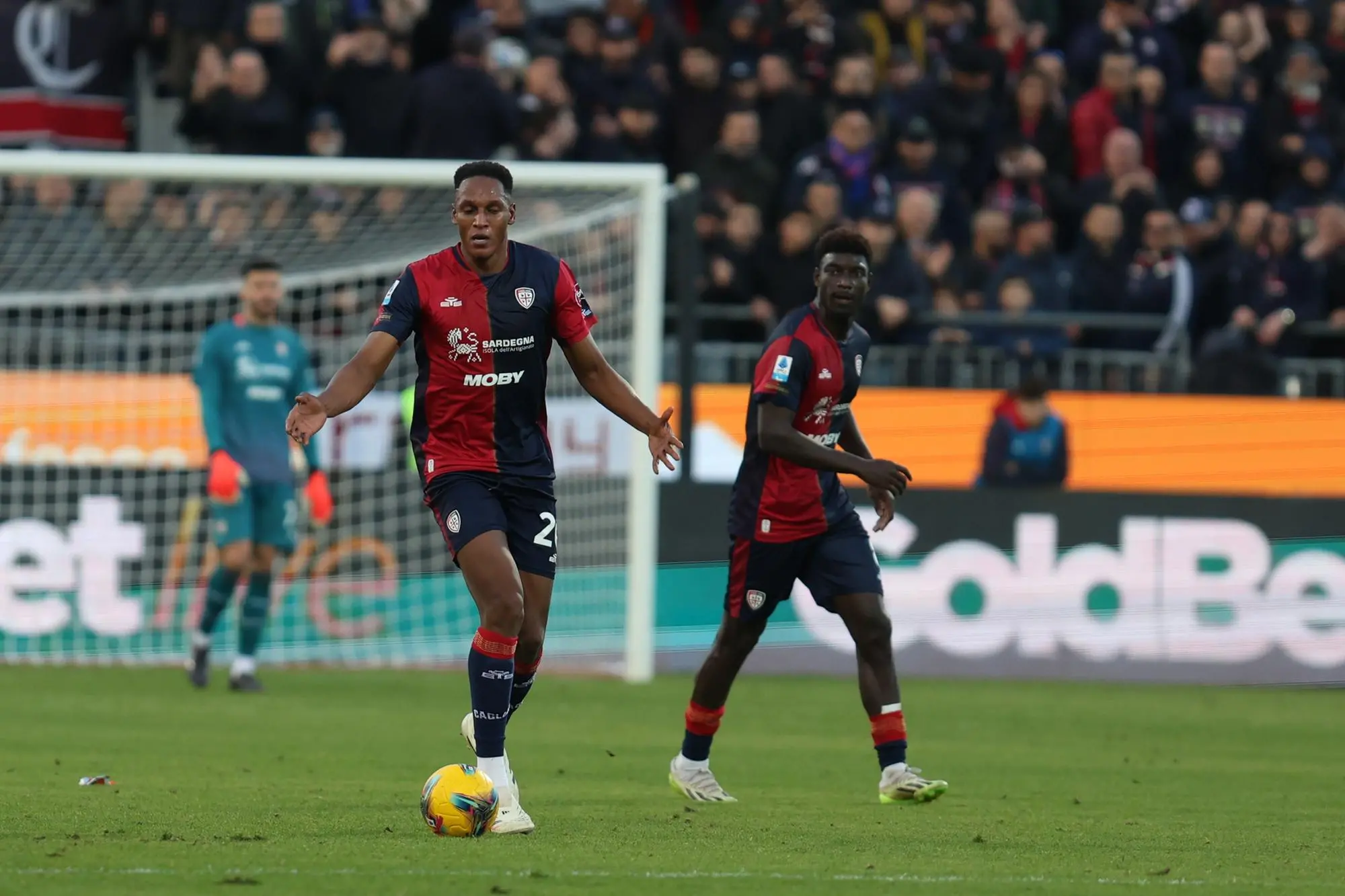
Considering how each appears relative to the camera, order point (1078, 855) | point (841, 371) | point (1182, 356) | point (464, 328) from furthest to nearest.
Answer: point (1182, 356) → point (841, 371) → point (464, 328) → point (1078, 855)

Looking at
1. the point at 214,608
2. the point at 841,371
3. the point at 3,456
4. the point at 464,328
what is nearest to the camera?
the point at 464,328

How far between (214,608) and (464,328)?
6.30m

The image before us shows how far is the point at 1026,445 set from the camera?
49.6 feet

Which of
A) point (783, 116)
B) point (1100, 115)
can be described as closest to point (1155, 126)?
point (1100, 115)

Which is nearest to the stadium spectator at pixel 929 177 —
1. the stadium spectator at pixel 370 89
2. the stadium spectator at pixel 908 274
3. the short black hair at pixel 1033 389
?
the stadium spectator at pixel 908 274

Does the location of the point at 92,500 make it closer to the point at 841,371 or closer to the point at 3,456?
the point at 3,456

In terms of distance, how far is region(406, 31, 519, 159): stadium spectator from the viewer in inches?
651

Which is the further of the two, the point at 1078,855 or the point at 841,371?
the point at 841,371

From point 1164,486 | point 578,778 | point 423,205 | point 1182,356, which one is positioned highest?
point 423,205

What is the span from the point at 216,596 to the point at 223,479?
0.84 m

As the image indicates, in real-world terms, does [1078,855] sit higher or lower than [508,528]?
lower

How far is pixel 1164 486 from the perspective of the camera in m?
15.7

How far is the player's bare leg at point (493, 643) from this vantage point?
7.29 m

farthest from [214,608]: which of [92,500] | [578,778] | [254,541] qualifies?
[578,778]
